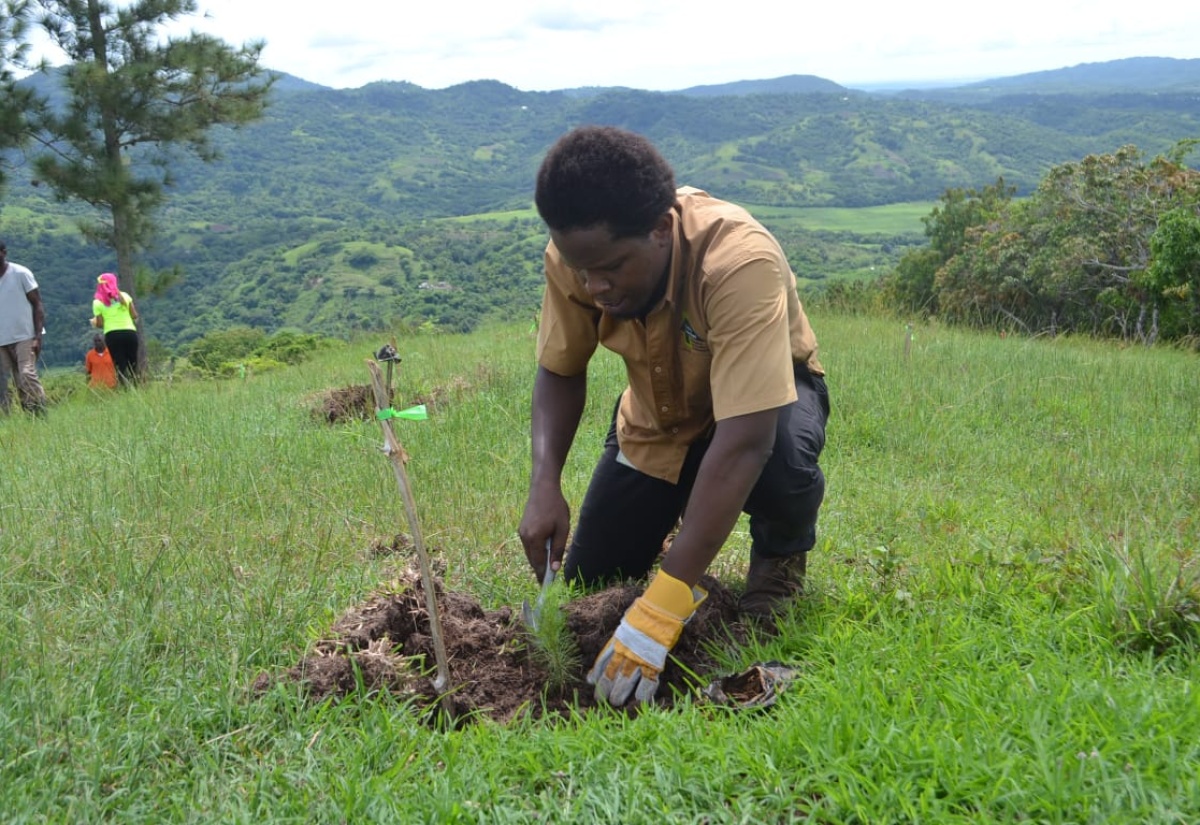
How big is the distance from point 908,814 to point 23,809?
1672mm

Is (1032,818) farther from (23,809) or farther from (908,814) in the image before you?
(23,809)

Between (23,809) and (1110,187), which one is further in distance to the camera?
(1110,187)

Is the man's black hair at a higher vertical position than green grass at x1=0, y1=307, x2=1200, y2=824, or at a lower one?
higher

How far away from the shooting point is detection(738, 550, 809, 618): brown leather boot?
9.09 ft

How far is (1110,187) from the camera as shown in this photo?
605 inches

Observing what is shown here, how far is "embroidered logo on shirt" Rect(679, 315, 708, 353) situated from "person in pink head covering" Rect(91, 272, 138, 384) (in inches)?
351

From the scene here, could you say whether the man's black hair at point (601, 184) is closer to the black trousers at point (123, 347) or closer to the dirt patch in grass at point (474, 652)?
the dirt patch in grass at point (474, 652)

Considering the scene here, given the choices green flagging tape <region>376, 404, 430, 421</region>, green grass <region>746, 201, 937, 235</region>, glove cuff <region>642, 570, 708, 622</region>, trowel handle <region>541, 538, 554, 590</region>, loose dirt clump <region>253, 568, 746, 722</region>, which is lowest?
green grass <region>746, 201, 937, 235</region>

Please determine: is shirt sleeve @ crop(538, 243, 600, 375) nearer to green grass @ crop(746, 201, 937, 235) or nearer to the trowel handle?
the trowel handle

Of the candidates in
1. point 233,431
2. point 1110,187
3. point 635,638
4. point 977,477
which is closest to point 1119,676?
point 635,638

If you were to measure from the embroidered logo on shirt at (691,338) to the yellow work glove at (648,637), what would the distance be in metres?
0.66

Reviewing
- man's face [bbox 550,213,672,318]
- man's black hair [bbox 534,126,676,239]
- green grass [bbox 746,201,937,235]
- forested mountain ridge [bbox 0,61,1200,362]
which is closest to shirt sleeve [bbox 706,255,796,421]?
man's face [bbox 550,213,672,318]

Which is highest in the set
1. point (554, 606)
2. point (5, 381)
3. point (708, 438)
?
point (708, 438)

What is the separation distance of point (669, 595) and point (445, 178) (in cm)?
12398
